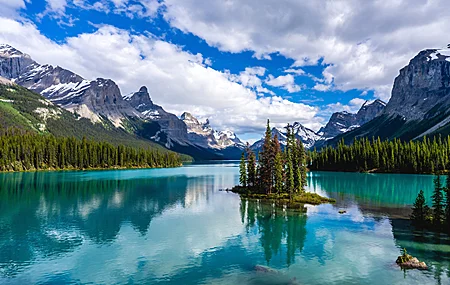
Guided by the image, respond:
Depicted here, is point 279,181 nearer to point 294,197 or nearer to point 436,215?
point 294,197

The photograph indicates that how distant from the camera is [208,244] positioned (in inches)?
1622

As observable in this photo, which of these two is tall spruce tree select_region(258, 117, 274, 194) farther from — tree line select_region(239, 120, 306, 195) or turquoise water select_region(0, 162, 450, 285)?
turquoise water select_region(0, 162, 450, 285)

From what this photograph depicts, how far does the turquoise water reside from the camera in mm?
30422

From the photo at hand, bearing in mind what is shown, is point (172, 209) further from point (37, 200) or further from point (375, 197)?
point (375, 197)

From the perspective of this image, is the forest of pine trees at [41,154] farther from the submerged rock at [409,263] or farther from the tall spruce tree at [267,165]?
the submerged rock at [409,263]

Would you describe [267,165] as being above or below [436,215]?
above

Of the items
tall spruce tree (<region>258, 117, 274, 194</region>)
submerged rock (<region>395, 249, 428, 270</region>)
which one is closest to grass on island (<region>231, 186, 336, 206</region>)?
tall spruce tree (<region>258, 117, 274, 194</region>)

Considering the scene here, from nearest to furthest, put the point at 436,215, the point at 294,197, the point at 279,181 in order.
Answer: the point at 436,215 → the point at 294,197 → the point at 279,181

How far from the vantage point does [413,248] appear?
38125mm

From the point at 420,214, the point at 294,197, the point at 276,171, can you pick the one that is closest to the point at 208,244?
the point at 420,214

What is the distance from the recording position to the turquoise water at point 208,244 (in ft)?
99.8

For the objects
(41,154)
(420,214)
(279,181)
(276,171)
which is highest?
(41,154)

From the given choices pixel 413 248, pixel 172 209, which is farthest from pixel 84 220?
pixel 413 248

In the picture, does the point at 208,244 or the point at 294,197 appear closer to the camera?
the point at 208,244
